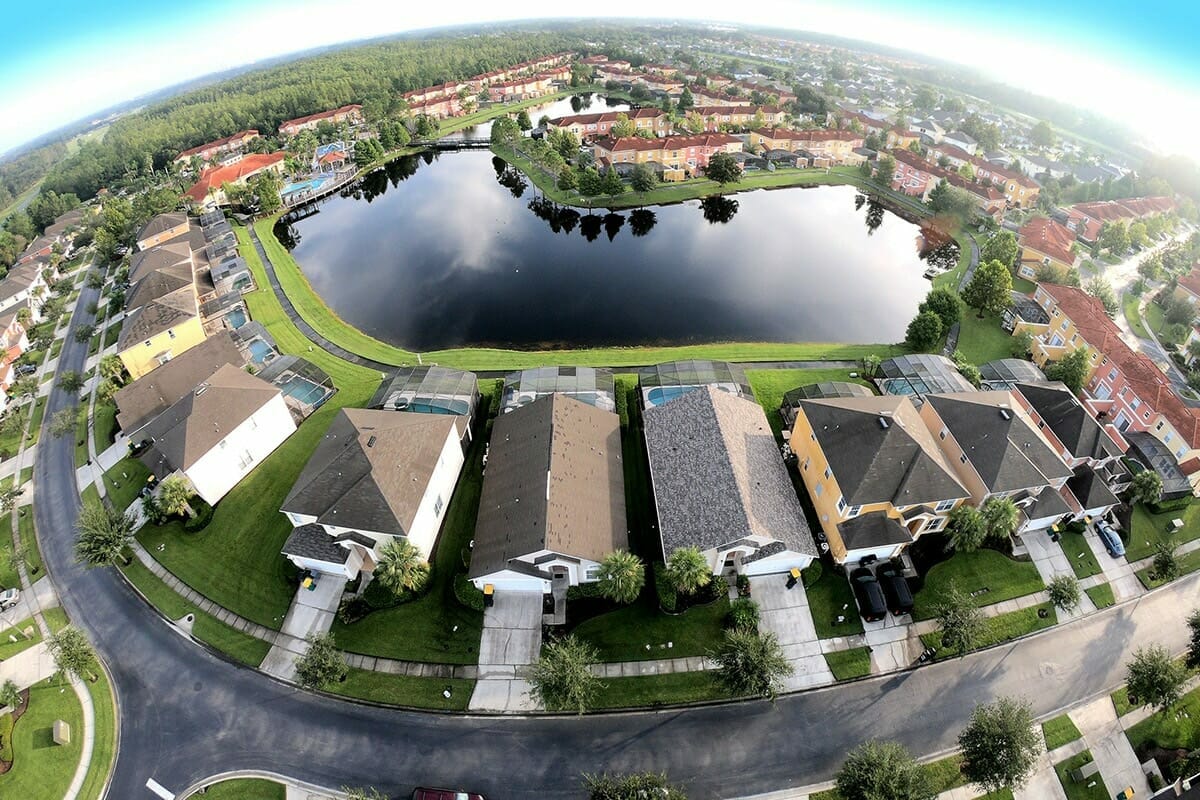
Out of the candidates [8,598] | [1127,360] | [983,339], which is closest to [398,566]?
[8,598]

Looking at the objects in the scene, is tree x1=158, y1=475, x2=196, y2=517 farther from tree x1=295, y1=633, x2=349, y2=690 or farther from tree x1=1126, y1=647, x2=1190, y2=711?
tree x1=1126, y1=647, x2=1190, y2=711

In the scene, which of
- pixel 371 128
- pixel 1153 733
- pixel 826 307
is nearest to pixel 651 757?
pixel 1153 733

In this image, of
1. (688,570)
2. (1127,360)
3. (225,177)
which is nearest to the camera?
(688,570)

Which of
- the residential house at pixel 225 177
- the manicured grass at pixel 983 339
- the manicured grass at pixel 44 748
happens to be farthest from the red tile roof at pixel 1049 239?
the residential house at pixel 225 177

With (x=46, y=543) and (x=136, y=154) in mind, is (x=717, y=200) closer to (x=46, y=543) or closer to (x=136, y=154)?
(x=46, y=543)

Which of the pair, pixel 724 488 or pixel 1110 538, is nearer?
pixel 724 488

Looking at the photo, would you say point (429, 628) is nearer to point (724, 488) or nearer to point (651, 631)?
point (651, 631)
